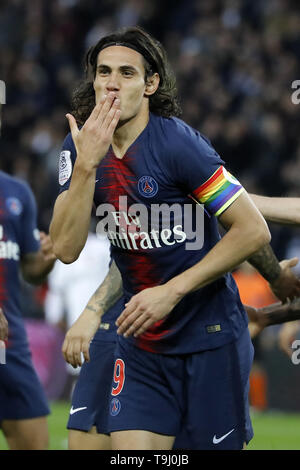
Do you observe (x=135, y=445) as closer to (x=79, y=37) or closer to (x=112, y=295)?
(x=112, y=295)

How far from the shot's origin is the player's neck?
461 cm

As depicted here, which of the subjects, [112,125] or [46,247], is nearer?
[112,125]

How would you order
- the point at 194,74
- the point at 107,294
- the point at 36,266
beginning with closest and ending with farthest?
the point at 107,294 < the point at 36,266 < the point at 194,74

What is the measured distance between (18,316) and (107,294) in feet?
4.15

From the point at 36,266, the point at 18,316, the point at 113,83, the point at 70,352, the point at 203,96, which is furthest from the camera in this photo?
the point at 203,96

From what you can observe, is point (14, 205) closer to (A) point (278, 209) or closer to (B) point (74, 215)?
(A) point (278, 209)

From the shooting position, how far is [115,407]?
183 inches

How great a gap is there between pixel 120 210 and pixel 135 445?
110 centimetres

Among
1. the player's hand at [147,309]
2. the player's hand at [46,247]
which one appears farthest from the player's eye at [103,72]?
the player's hand at [46,247]

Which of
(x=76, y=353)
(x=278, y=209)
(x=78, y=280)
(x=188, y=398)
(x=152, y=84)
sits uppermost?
(x=152, y=84)

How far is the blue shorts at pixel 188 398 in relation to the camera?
459 centimetres

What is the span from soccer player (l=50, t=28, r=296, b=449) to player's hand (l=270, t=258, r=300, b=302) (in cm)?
58

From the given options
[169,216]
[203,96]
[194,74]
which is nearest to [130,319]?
[169,216]

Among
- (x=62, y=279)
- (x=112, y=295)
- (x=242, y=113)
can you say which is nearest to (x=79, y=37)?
(x=242, y=113)
